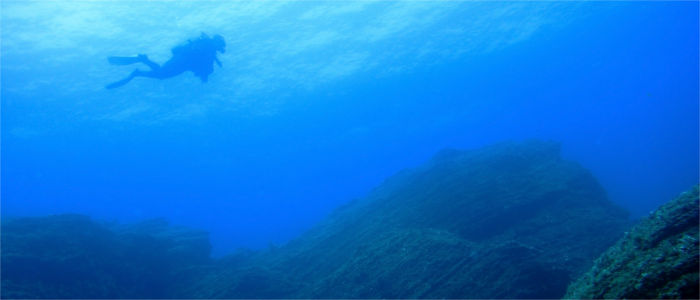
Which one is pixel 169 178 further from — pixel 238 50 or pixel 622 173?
pixel 622 173

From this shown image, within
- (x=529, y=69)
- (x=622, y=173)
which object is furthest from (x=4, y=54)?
(x=622, y=173)

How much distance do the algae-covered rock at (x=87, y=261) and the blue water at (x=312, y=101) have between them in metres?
6.65

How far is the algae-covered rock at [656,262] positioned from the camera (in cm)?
263

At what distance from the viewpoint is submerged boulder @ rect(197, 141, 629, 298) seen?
7.96m

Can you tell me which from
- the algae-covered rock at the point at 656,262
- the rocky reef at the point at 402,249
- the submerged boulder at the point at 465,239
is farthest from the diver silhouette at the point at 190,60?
the algae-covered rock at the point at 656,262

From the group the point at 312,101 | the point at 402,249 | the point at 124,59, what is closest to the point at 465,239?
the point at 402,249

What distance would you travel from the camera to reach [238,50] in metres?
27.4

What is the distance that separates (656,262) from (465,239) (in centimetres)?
717

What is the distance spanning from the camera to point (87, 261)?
10.6 m

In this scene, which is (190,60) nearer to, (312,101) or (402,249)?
(402,249)

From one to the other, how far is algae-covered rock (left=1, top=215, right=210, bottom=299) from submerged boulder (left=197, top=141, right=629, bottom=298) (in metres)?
1.83

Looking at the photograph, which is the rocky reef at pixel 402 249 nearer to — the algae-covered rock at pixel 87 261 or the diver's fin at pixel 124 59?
the algae-covered rock at pixel 87 261

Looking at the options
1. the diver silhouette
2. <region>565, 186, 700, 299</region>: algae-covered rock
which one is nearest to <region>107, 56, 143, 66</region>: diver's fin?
the diver silhouette

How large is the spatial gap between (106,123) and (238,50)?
19768 millimetres
